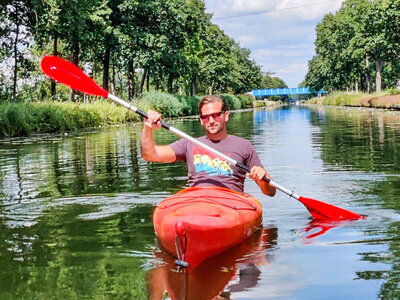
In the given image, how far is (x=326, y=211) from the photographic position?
22.8 ft

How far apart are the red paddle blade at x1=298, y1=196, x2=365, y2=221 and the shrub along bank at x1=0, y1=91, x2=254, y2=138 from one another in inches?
711

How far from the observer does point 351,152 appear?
13875mm

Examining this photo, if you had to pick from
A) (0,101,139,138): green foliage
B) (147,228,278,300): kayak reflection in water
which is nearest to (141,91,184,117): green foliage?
(0,101,139,138): green foliage

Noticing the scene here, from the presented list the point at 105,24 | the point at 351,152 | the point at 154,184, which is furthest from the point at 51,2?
the point at 154,184

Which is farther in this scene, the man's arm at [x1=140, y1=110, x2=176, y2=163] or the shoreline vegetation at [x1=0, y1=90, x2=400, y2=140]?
the shoreline vegetation at [x1=0, y1=90, x2=400, y2=140]

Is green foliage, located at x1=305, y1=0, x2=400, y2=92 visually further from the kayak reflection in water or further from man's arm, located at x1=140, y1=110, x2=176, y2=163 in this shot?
the kayak reflection in water

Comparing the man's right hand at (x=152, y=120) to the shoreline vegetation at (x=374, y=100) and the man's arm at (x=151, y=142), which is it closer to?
the man's arm at (x=151, y=142)

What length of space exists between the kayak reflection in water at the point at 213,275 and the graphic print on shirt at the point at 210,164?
0.80 metres

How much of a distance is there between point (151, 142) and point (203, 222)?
4.59ft

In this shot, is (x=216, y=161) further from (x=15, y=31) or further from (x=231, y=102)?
(x=231, y=102)

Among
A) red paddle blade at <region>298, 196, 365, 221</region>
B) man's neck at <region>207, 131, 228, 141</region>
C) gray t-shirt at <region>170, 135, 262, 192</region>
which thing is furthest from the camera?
red paddle blade at <region>298, 196, 365, 221</region>

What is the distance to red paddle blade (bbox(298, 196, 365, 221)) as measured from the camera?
6895 mm

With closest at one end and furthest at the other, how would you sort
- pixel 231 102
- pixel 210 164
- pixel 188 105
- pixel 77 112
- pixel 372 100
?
1. pixel 210 164
2. pixel 77 112
3. pixel 372 100
4. pixel 188 105
5. pixel 231 102

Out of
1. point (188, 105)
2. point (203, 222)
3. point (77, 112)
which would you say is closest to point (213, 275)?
point (203, 222)
